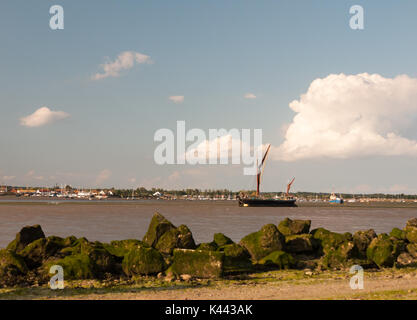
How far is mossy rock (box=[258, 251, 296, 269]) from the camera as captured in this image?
2027 centimetres

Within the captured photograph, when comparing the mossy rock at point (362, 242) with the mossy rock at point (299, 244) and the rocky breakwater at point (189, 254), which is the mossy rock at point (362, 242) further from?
the mossy rock at point (299, 244)

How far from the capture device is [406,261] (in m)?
22.7

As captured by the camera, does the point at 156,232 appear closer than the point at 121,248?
No

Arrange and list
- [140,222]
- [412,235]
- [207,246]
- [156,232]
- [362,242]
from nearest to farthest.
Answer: [207,246]
[362,242]
[156,232]
[412,235]
[140,222]

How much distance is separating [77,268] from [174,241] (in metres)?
5.90

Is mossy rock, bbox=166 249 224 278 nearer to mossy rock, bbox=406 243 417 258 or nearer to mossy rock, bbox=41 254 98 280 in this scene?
mossy rock, bbox=41 254 98 280

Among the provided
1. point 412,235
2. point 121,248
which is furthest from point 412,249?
point 121,248

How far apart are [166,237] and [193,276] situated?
5.22m

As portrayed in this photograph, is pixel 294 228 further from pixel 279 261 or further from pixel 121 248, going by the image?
pixel 121 248

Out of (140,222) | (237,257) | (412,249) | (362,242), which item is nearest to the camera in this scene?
(237,257)

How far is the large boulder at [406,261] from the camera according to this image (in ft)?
72.0
